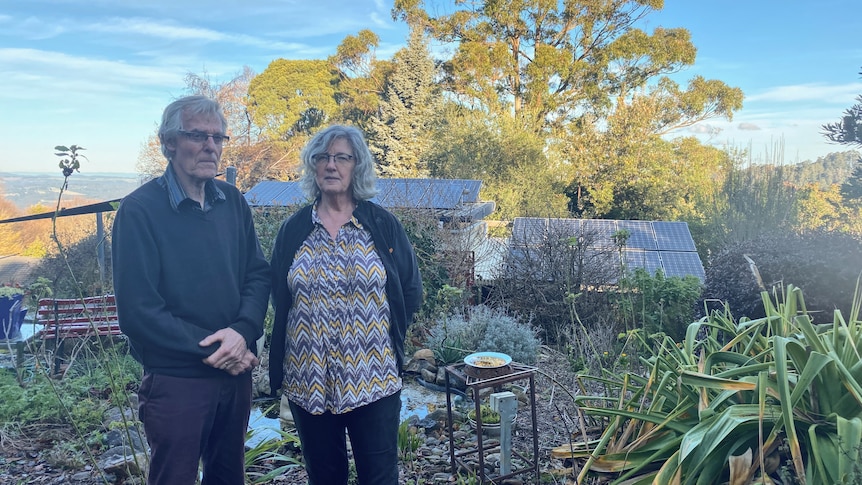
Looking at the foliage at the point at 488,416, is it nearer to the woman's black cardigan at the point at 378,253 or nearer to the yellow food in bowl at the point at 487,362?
the yellow food in bowl at the point at 487,362

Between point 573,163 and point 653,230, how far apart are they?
8865mm

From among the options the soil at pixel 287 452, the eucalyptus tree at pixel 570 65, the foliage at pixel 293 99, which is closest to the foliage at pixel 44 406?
the soil at pixel 287 452

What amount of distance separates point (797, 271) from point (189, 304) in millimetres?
5849

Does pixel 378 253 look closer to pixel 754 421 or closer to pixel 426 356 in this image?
pixel 754 421

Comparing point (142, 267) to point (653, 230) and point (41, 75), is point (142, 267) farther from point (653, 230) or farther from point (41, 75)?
point (41, 75)

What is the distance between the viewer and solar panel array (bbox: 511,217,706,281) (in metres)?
6.89

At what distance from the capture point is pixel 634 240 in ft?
28.1

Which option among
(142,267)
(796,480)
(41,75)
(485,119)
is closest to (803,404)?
(796,480)

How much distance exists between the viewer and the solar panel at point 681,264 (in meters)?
7.50

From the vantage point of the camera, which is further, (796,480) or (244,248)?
(244,248)

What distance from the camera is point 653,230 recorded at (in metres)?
9.01

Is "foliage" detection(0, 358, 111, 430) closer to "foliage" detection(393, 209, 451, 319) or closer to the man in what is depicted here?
the man

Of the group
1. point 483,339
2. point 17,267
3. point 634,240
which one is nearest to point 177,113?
point 483,339

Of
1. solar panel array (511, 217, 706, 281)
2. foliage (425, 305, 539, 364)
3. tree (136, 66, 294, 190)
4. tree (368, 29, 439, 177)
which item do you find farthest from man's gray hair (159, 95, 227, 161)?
tree (368, 29, 439, 177)
